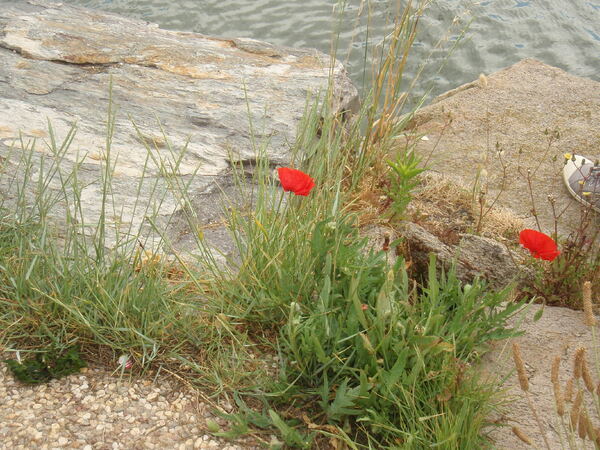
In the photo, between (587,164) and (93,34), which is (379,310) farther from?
(93,34)

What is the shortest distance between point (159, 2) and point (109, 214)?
533 cm

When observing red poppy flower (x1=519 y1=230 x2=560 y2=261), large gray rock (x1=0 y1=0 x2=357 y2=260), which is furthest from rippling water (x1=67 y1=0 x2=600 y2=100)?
red poppy flower (x1=519 y1=230 x2=560 y2=261)

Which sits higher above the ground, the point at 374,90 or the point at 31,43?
the point at 374,90

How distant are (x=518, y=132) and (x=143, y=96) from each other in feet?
8.48

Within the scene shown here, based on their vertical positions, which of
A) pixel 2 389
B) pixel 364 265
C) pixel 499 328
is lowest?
pixel 2 389

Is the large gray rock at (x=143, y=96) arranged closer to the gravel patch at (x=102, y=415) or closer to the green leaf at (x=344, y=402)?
the gravel patch at (x=102, y=415)

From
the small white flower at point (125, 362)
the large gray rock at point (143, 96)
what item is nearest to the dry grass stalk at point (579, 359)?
the small white flower at point (125, 362)

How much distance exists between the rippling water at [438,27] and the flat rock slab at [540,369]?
431 cm

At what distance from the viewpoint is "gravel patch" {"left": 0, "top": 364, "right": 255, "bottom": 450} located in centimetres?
210

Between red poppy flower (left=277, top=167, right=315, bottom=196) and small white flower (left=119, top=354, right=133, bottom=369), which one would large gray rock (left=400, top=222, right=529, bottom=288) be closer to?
red poppy flower (left=277, top=167, right=315, bottom=196)

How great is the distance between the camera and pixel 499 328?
8.38 ft

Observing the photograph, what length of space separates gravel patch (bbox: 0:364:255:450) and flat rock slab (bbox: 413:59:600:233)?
2362 millimetres

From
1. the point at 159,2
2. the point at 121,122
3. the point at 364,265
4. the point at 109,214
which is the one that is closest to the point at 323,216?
the point at 364,265

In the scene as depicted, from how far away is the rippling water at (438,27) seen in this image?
23.4 feet
